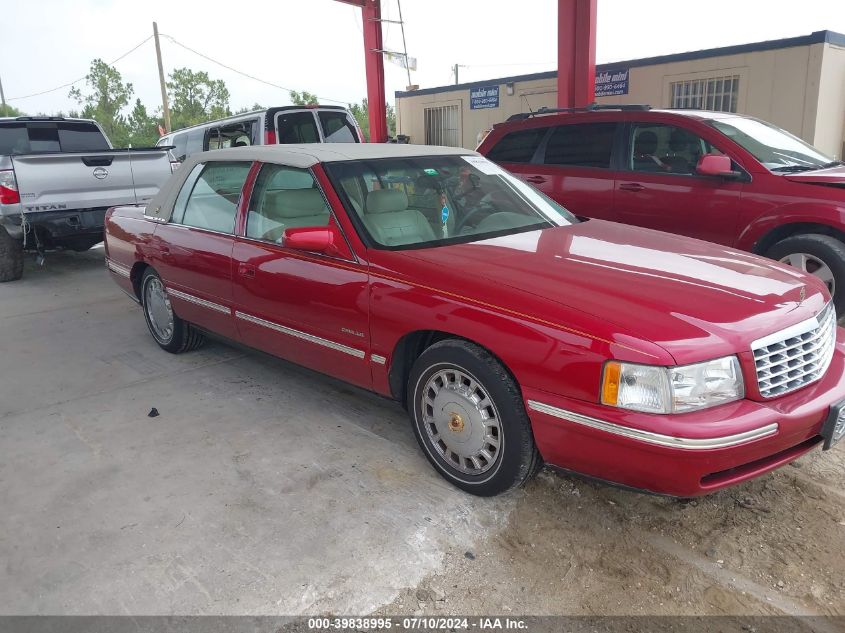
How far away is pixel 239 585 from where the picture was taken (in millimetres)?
2455

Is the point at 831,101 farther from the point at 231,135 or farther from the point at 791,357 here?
the point at 791,357

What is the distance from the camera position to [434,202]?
3645 mm

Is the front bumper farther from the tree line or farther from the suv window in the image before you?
the tree line

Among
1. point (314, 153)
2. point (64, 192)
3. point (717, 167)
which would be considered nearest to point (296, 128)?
point (64, 192)

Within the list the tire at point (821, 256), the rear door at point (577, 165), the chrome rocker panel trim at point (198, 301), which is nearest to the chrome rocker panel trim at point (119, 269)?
the chrome rocker panel trim at point (198, 301)

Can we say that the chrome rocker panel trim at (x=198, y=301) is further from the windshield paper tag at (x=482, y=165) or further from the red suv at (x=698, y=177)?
the red suv at (x=698, y=177)

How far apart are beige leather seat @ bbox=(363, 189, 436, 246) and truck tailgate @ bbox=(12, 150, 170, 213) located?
5170mm

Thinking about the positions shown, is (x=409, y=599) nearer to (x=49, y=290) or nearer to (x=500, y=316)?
(x=500, y=316)

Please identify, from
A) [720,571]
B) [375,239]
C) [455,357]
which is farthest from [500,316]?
[720,571]

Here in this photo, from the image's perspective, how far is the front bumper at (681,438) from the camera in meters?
2.27

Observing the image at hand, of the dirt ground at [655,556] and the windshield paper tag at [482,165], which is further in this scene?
the windshield paper tag at [482,165]

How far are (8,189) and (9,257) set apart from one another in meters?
1.23

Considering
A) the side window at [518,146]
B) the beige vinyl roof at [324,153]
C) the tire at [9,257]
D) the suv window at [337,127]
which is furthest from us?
the suv window at [337,127]

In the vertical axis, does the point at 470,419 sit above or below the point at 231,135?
below
